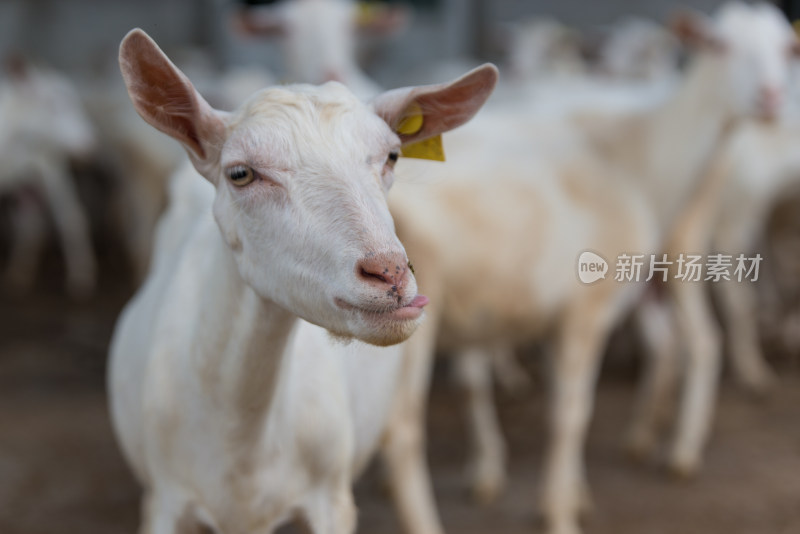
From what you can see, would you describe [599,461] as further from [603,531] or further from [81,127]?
[81,127]

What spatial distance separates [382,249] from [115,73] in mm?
7452

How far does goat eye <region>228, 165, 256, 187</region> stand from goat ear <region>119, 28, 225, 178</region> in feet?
0.33

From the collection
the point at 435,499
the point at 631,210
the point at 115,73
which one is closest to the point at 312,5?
the point at 631,210

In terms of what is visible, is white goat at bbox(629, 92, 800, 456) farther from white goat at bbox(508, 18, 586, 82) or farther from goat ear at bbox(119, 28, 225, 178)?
goat ear at bbox(119, 28, 225, 178)

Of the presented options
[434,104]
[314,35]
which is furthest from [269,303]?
[314,35]

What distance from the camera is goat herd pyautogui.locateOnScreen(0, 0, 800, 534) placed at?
156cm

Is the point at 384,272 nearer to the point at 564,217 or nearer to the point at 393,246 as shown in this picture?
the point at 393,246

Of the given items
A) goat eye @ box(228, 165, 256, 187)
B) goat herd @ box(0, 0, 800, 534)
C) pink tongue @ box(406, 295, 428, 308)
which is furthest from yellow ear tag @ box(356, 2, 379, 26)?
pink tongue @ box(406, 295, 428, 308)

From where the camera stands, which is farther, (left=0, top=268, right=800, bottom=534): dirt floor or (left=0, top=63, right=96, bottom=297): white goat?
(left=0, top=63, right=96, bottom=297): white goat

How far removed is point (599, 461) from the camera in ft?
13.5

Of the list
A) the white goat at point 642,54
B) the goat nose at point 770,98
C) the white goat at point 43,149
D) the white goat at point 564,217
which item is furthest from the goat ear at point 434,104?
the white goat at point 43,149

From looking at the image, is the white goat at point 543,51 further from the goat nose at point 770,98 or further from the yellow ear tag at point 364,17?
the goat nose at point 770,98

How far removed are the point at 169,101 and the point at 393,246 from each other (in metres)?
0.50

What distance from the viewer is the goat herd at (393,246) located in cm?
156
